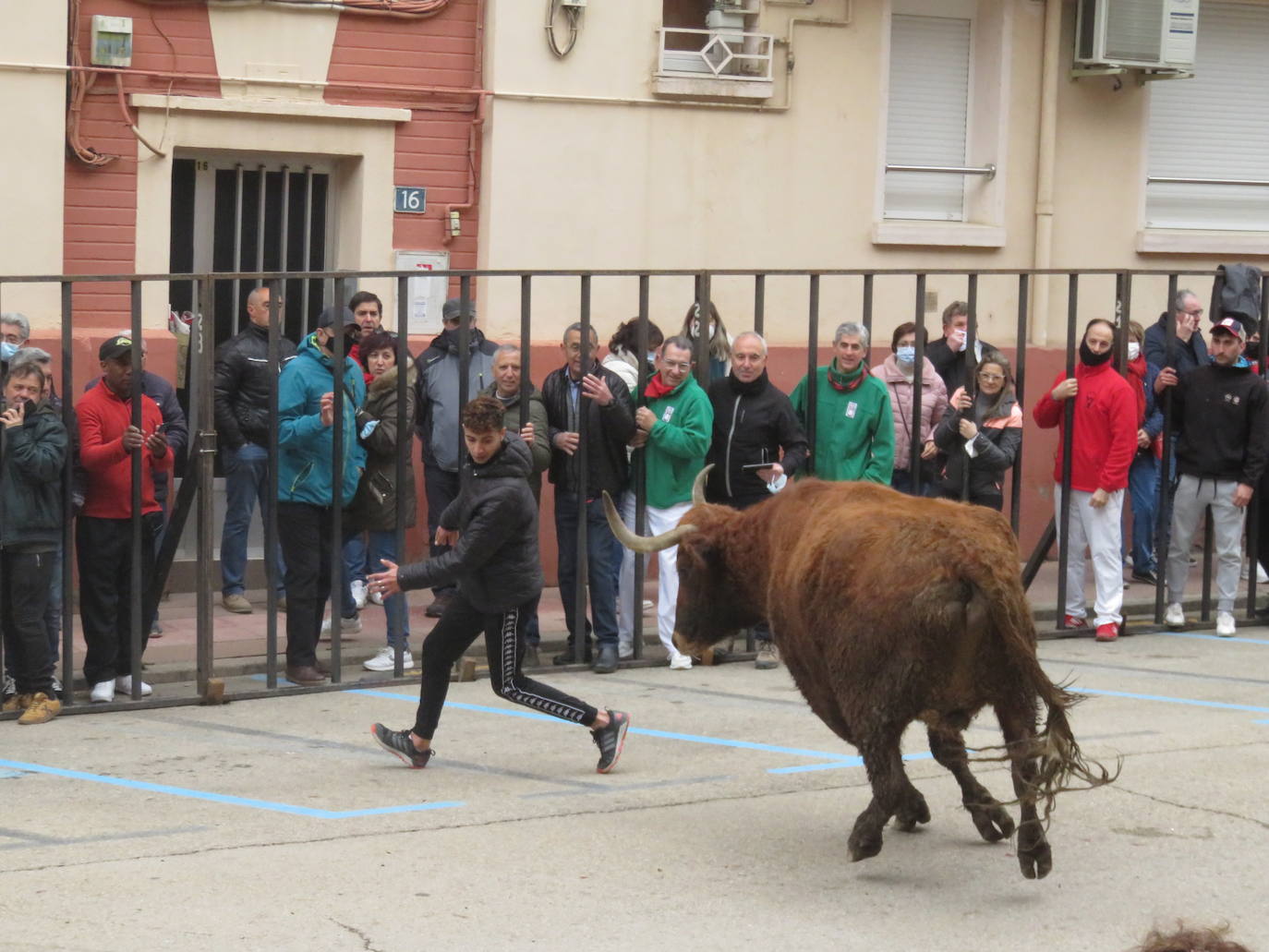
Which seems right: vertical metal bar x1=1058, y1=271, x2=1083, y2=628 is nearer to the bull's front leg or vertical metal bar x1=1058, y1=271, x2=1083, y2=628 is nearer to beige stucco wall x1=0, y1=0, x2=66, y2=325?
the bull's front leg

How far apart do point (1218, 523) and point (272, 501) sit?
20.6ft

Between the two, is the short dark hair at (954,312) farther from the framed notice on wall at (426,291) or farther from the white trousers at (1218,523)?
the framed notice on wall at (426,291)

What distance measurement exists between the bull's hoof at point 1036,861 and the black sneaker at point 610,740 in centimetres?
241

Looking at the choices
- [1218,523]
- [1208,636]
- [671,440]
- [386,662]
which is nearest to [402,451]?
[386,662]

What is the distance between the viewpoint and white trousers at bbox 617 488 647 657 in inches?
443

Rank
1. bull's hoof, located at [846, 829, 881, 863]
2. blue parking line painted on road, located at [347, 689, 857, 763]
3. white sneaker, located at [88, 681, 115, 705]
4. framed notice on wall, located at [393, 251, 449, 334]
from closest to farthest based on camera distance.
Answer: bull's hoof, located at [846, 829, 881, 863] → blue parking line painted on road, located at [347, 689, 857, 763] → white sneaker, located at [88, 681, 115, 705] → framed notice on wall, located at [393, 251, 449, 334]

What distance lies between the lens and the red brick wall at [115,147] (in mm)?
12336

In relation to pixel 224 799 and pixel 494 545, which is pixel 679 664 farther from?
pixel 224 799

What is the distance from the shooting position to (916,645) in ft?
22.1

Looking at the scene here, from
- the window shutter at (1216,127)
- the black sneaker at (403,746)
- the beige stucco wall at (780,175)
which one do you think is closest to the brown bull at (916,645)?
the black sneaker at (403,746)

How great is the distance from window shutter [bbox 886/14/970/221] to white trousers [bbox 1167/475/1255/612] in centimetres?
360

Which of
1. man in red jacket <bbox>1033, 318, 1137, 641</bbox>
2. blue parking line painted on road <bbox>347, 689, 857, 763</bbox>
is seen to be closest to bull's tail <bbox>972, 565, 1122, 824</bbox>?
blue parking line painted on road <bbox>347, 689, 857, 763</bbox>

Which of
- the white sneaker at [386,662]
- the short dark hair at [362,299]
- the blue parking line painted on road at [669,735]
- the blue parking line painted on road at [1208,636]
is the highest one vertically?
the short dark hair at [362,299]

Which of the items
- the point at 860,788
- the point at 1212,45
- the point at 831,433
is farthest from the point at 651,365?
the point at 1212,45
